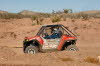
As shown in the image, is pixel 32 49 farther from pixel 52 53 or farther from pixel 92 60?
pixel 92 60

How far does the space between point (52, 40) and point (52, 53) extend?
1877 mm

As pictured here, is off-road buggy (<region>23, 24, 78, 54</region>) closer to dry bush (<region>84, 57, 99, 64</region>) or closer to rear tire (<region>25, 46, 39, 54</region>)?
rear tire (<region>25, 46, 39, 54</region>)

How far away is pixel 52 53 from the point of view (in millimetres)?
16984

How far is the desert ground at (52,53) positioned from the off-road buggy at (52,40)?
918 mm

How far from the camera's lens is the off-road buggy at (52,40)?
18609mm

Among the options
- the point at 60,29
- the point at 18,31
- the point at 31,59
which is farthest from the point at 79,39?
the point at 31,59

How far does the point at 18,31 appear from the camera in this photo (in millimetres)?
39125

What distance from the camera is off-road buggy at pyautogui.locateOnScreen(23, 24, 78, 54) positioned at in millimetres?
18609

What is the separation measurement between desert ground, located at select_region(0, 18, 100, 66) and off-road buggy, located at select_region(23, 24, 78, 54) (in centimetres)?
92

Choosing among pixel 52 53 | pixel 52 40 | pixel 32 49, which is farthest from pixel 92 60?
pixel 32 49

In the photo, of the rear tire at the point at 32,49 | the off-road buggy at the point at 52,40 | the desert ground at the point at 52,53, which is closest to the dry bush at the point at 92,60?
the desert ground at the point at 52,53

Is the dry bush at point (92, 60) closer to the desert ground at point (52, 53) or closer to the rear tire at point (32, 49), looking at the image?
the desert ground at point (52, 53)

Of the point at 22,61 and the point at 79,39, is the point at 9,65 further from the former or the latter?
the point at 79,39

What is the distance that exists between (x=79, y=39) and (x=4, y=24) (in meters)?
15.3
